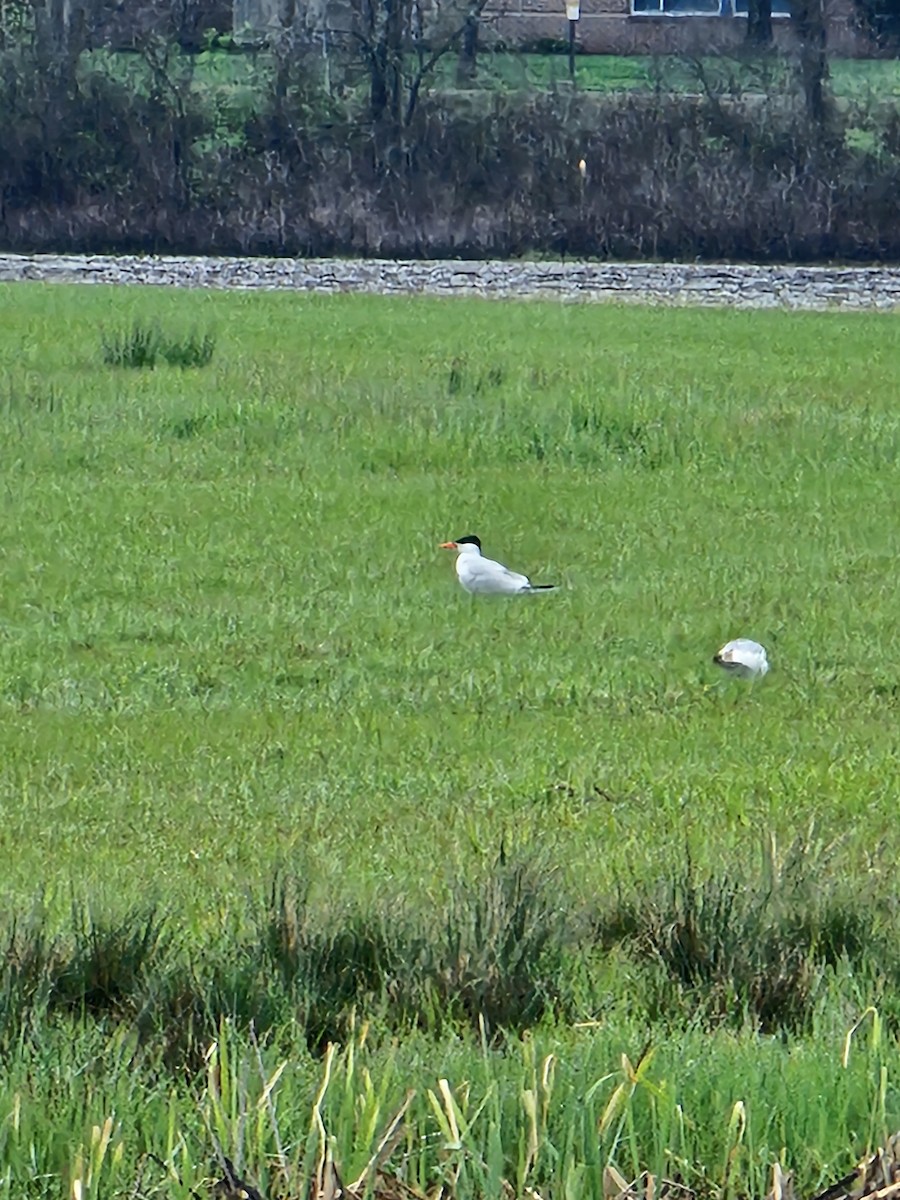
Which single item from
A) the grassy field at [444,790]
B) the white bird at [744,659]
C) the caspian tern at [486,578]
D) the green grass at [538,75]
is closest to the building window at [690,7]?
the green grass at [538,75]

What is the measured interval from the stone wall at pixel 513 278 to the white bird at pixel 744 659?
61.8 ft

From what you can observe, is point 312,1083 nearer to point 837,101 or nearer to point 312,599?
point 312,599

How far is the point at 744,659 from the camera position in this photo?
8695mm

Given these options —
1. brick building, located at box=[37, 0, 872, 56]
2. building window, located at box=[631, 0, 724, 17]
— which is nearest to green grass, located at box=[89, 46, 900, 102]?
brick building, located at box=[37, 0, 872, 56]

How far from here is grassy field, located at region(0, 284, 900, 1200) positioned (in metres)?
4.00

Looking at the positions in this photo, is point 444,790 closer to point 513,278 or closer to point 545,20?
point 513,278

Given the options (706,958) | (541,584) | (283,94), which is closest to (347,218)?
(283,94)

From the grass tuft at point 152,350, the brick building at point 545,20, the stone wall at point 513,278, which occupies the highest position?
the brick building at point 545,20

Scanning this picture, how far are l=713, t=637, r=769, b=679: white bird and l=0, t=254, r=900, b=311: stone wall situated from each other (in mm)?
18829

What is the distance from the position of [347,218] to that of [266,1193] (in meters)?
34.6

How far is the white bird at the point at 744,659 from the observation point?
8.69 m

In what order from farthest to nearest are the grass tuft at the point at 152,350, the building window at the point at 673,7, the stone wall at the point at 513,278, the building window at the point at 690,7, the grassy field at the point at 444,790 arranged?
the building window at the point at 673,7
the building window at the point at 690,7
the stone wall at the point at 513,278
the grass tuft at the point at 152,350
the grassy field at the point at 444,790

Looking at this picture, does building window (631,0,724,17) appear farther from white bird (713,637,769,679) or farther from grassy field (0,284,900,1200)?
white bird (713,637,769,679)

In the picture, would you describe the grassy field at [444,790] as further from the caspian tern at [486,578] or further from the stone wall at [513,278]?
the stone wall at [513,278]
